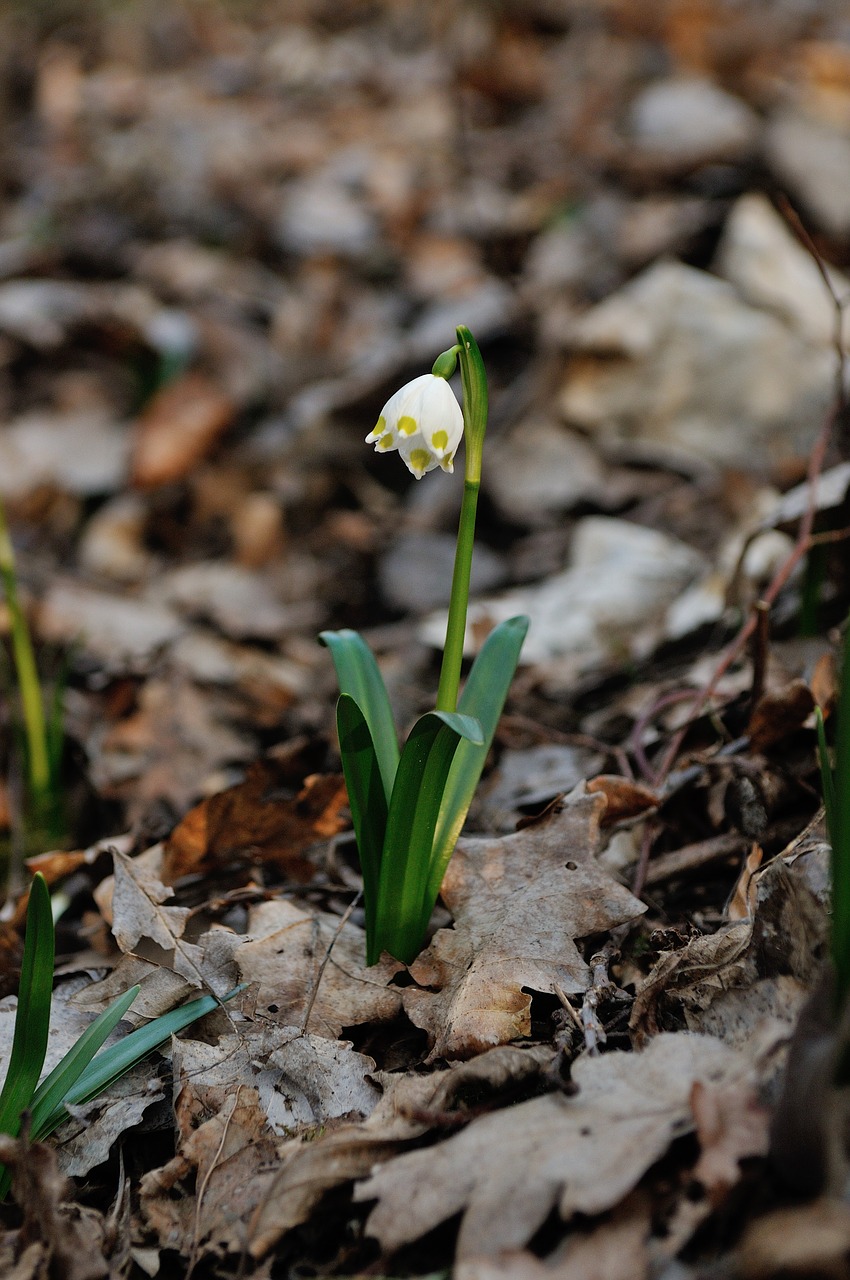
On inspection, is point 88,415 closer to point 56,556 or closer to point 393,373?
point 56,556

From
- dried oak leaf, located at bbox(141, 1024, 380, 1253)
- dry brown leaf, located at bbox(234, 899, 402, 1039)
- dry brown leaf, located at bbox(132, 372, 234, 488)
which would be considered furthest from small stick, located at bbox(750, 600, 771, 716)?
dry brown leaf, located at bbox(132, 372, 234, 488)

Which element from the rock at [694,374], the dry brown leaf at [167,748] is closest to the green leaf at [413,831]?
the dry brown leaf at [167,748]

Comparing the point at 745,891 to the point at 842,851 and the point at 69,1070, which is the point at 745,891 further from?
Result: the point at 69,1070

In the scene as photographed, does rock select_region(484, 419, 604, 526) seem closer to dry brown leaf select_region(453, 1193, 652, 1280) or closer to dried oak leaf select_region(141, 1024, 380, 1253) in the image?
dried oak leaf select_region(141, 1024, 380, 1253)

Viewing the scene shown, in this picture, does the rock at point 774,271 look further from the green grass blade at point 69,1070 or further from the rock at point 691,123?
the green grass blade at point 69,1070

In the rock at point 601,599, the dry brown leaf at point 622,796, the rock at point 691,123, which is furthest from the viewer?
the rock at point 691,123

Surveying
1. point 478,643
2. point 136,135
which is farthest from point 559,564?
point 136,135
